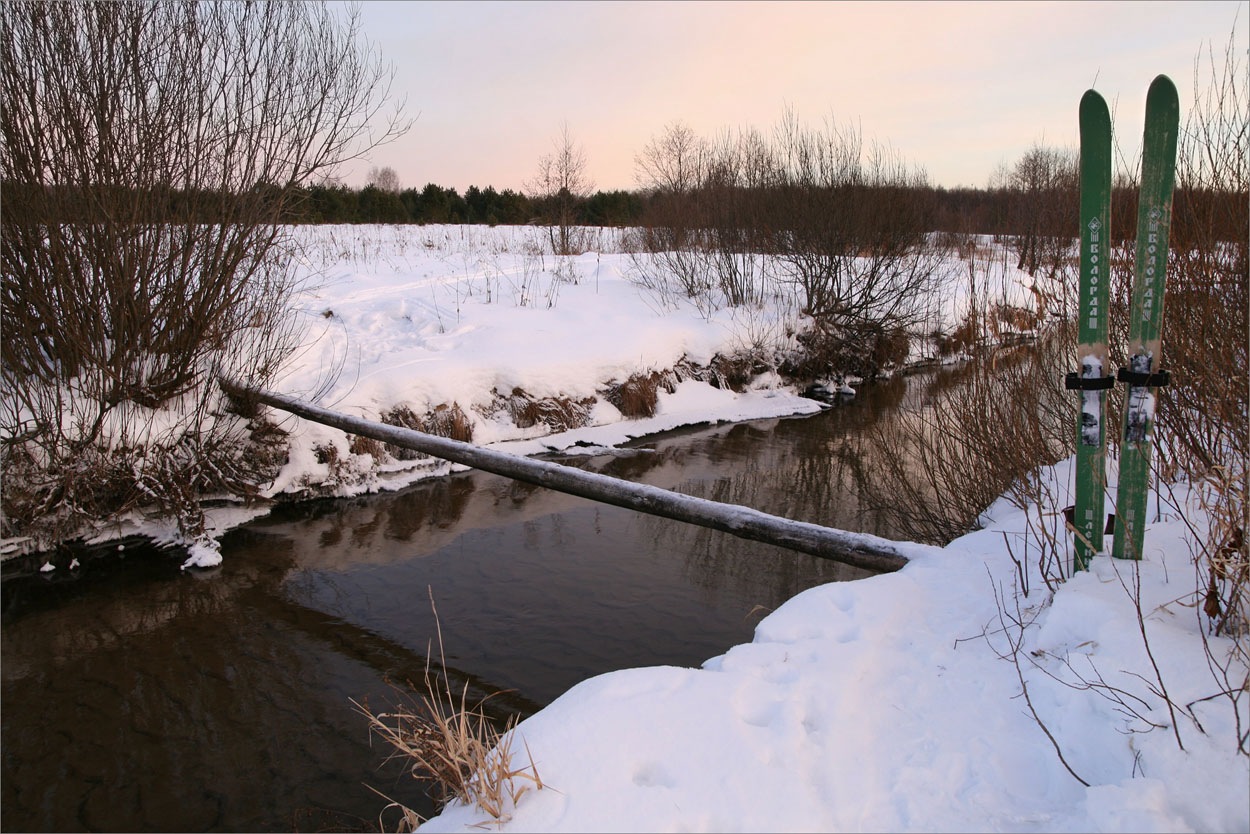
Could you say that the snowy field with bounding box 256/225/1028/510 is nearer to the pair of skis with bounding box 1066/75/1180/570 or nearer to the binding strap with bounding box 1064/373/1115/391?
the pair of skis with bounding box 1066/75/1180/570

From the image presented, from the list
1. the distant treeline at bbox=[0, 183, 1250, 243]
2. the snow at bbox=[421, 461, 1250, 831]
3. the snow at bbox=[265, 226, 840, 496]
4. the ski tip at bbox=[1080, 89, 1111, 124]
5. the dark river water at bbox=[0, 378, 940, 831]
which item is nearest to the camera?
the snow at bbox=[421, 461, 1250, 831]

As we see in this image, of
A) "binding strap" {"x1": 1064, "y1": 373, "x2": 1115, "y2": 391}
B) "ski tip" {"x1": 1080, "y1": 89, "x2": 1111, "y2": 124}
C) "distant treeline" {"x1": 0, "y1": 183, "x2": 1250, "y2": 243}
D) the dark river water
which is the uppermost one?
"distant treeline" {"x1": 0, "y1": 183, "x2": 1250, "y2": 243}

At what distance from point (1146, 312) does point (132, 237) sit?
710 centimetres

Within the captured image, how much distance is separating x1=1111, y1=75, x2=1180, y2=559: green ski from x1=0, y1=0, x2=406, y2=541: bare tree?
22.8ft

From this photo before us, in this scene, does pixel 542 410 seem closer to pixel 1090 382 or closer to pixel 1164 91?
pixel 1090 382

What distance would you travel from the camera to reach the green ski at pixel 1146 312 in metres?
2.72

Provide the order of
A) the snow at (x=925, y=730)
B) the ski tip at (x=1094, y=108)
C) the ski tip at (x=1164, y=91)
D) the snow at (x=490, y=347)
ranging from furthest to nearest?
the snow at (x=490, y=347) < the ski tip at (x=1094, y=108) < the ski tip at (x=1164, y=91) < the snow at (x=925, y=730)

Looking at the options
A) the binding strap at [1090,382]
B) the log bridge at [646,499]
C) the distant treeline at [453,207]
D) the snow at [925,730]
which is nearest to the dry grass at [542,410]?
the log bridge at [646,499]

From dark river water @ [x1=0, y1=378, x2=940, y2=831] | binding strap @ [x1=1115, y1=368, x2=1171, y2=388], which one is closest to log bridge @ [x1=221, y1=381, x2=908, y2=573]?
dark river water @ [x1=0, y1=378, x2=940, y2=831]

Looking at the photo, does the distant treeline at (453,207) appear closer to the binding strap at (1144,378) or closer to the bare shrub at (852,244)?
the bare shrub at (852,244)

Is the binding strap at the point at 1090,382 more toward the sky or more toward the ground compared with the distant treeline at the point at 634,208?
more toward the ground

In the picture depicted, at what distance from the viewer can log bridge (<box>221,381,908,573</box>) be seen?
400 centimetres

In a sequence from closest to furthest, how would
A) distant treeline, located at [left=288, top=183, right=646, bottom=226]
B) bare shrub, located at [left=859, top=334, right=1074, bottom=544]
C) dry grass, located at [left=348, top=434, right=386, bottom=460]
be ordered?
bare shrub, located at [left=859, top=334, right=1074, bottom=544] < dry grass, located at [left=348, top=434, right=386, bottom=460] < distant treeline, located at [left=288, top=183, right=646, bottom=226]

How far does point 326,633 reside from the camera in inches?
201
